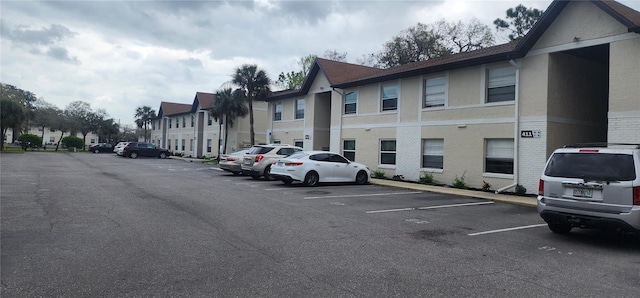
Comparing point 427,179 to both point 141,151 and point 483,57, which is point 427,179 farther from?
point 141,151

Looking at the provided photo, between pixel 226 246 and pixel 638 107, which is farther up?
pixel 638 107

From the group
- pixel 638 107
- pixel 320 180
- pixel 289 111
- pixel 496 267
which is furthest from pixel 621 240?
→ pixel 289 111

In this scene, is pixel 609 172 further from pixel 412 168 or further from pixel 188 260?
pixel 412 168

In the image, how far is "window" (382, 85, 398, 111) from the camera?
21391 millimetres

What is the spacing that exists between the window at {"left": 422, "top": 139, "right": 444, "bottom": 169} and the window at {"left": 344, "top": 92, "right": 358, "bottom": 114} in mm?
5421

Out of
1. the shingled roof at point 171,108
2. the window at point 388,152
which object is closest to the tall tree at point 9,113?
the shingled roof at point 171,108

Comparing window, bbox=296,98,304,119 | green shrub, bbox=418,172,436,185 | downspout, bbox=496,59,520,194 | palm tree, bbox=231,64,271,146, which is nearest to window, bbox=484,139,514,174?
downspout, bbox=496,59,520,194

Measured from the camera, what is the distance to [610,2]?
13898 mm

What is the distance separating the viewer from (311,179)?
16.8 meters

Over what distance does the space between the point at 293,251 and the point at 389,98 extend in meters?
16.2

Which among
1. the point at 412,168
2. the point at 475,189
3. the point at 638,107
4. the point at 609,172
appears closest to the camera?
the point at 609,172

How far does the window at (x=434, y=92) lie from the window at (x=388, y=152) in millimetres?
2762

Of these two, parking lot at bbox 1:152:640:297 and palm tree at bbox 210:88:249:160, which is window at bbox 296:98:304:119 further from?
parking lot at bbox 1:152:640:297

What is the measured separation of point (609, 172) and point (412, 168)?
1250cm
